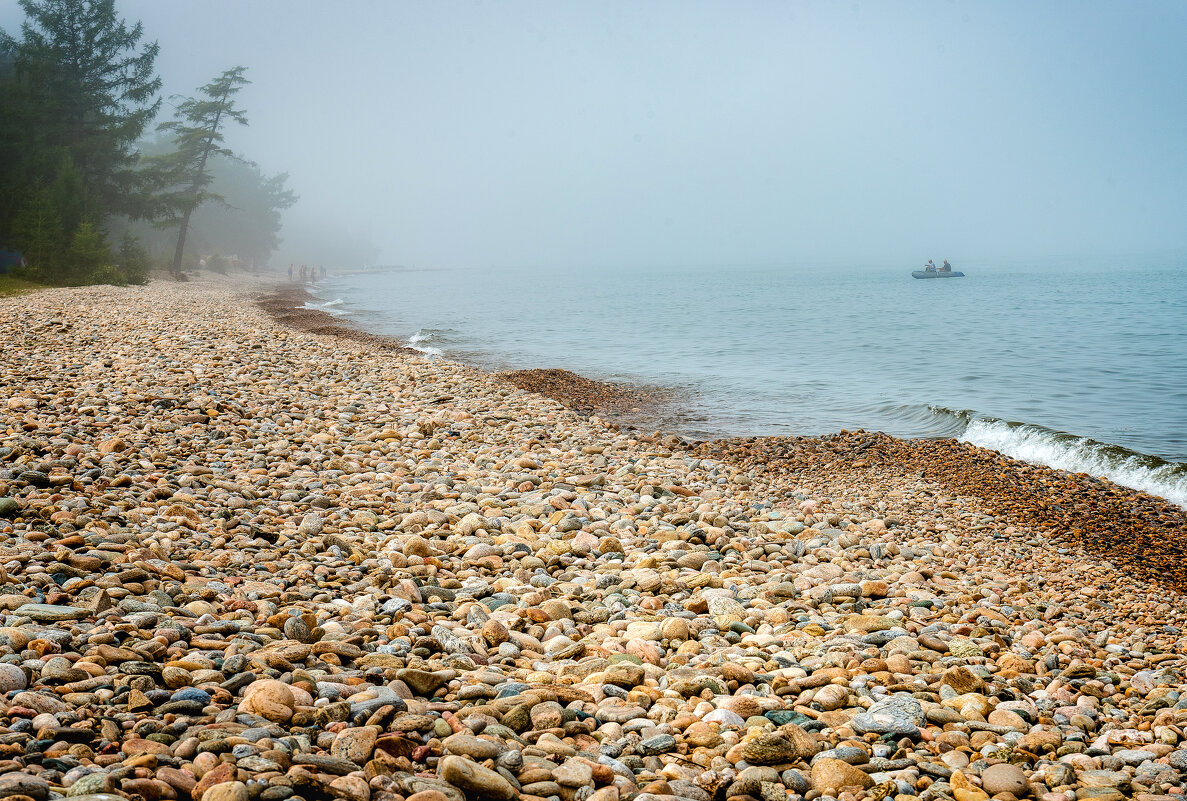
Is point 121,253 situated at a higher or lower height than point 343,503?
higher

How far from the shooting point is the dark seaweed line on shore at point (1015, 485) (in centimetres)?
887

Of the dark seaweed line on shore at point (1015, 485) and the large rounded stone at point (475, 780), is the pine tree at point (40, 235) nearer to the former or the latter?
the dark seaweed line on shore at point (1015, 485)

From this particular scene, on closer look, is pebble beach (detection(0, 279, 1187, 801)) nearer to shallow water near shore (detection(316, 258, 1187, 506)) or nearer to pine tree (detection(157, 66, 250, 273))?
shallow water near shore (detection(316, 258, 1187, 506))

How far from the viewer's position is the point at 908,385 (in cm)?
2159

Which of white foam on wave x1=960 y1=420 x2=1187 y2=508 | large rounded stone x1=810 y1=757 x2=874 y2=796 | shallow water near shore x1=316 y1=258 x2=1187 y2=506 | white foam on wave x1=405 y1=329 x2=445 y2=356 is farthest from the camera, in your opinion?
white foam on wave x1=405 y1=329 x2=445 y2=356

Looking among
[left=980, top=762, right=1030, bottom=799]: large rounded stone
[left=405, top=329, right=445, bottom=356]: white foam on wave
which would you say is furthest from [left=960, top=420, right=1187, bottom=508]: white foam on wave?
[left=405, top=329, right=445, bottom=356]: white foam on wave

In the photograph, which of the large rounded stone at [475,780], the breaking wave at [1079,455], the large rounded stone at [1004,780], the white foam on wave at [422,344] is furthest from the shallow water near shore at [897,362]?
the large rounded stone at [475,780]

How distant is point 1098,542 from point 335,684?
8.93 m

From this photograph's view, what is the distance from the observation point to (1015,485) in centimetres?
1091

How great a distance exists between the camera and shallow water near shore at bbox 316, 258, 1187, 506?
15.3 m

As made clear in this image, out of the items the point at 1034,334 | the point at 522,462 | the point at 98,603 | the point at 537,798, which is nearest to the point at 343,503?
the point at 522,462

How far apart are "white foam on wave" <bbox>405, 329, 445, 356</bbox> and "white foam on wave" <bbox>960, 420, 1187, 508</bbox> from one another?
1669cm

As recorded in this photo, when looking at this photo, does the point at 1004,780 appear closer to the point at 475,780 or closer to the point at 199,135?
the point at 475,780

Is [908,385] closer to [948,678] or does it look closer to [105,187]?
[948,678]
